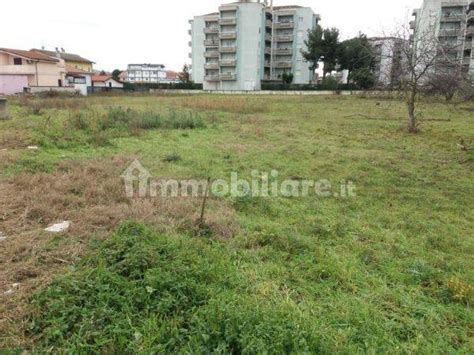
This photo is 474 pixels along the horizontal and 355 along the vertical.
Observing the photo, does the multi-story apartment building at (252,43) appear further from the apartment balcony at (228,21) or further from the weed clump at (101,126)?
the weed clump at (101,126)

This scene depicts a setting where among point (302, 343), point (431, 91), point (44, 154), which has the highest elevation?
point (431, 91)

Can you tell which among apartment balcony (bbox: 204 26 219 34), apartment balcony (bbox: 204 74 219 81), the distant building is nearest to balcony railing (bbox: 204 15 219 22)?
apartment balcony (bbox: 204 26 219 34)

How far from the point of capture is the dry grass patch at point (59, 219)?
2.64m

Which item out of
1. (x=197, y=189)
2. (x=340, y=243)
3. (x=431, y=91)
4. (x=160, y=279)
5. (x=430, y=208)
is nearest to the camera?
(x=160, y=279)

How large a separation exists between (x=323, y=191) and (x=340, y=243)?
1912mm

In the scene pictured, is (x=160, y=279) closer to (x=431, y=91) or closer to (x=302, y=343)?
(x=302, y=343)

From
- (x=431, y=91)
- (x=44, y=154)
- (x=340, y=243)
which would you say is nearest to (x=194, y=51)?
(x=431, y=91)

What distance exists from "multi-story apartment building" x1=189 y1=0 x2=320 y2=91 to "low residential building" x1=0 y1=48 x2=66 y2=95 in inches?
944

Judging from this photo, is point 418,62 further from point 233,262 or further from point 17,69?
point 17,69

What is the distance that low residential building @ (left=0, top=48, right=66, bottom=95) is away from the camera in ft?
104

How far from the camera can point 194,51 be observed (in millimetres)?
56656

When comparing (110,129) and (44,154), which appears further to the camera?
(110,129)

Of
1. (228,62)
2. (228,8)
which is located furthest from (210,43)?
(228,8)

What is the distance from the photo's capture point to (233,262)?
3.22 m
